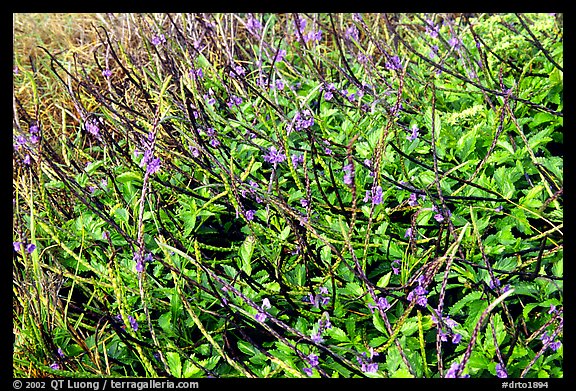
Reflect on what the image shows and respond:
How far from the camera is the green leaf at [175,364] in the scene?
1697 millimetres

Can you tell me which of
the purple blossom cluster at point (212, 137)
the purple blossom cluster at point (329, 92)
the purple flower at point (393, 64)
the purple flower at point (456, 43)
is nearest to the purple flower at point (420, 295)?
the purple blossom cluster at point (212, 137)

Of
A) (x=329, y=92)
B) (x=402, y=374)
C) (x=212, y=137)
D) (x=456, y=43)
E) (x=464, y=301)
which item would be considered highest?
(x=456, y=43)

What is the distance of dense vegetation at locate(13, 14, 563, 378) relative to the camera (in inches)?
65.5

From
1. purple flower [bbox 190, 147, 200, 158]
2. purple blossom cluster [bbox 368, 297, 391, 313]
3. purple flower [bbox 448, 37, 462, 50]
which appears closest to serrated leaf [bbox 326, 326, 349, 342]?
purple blossom cluster [bbox 368, 297, 391, 313]

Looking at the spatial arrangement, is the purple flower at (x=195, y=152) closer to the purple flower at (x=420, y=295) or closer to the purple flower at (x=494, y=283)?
the purple flower at (x=420, y=295)

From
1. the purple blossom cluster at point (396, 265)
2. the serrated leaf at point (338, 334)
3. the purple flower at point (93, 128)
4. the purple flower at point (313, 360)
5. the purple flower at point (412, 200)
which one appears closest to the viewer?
the purple flower at point (313, 360)

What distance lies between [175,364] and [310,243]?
625mm

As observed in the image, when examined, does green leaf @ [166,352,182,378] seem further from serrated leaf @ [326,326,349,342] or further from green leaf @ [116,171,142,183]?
green leaf @ [116,171,142,183]

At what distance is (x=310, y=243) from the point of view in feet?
6.71

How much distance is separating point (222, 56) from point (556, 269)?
6.95 feet

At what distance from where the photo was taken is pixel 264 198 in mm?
1917

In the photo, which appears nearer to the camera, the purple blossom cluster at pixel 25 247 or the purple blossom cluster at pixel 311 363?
the purple blossom cluster at pixel 311 363

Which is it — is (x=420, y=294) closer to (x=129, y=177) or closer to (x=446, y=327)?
(x=446, y=327)

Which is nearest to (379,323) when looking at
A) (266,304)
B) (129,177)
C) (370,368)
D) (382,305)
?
(382,305)
